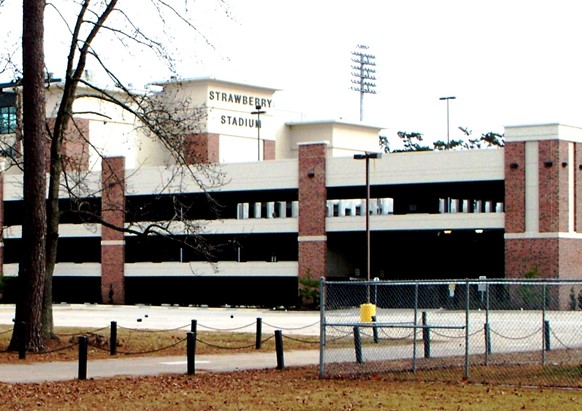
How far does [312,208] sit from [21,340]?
145 ft

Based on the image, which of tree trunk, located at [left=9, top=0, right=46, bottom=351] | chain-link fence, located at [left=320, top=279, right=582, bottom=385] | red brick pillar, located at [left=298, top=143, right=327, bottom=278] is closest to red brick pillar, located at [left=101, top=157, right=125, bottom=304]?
red brick pillar, located at [left=298, top=143, right=327, bottom=278]

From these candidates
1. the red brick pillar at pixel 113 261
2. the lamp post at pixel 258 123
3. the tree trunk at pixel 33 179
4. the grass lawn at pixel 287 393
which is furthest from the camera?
the lamp post at pixel 258 123

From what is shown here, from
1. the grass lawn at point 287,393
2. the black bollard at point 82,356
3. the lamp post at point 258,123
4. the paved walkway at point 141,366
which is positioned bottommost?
the paved walkway at point 141,366

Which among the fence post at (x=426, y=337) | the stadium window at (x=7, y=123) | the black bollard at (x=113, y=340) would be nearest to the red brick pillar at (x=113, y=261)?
the stadium window at (x=7, y=123)

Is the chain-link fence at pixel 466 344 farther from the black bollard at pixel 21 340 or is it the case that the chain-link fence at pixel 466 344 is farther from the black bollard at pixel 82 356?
the black bollard at pixel 21 340

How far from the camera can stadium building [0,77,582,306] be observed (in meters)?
66.2

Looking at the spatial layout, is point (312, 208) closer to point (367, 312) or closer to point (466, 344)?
point (367, 312)

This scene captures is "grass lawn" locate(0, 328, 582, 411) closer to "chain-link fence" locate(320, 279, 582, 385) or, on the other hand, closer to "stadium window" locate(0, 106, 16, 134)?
"chain-link fence" locate(320, 279, 582, 385)

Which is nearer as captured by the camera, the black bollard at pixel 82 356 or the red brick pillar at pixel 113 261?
the black bollard at pixel 82 356

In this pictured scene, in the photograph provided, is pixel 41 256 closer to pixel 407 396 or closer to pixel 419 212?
pixel 407 396

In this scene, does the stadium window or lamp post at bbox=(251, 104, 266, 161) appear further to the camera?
lamp post at bbox=(251, 104, 266, 161)

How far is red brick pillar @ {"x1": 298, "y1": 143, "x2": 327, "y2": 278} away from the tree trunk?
4221cm

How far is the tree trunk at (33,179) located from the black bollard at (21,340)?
8 cm

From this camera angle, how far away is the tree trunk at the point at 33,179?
101 ft
